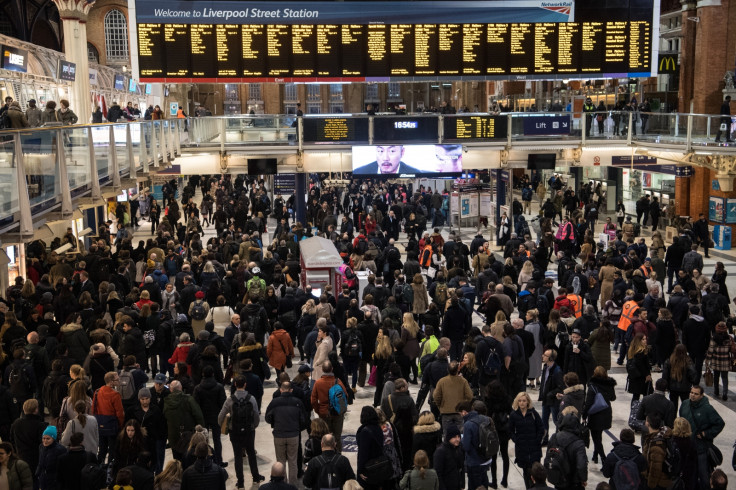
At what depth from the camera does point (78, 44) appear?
1167 inches

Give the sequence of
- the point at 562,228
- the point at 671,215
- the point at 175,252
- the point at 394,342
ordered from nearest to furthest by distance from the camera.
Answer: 1. the point at 394,342
2. the point at 175,252
3. the point at 562,228
4. the point at 671,215

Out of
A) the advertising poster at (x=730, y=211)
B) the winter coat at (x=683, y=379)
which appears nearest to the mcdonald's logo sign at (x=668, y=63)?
the advertising poster at (x=730, y=211)

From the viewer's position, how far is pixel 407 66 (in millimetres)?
26641

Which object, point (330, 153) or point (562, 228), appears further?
point (330, 153)

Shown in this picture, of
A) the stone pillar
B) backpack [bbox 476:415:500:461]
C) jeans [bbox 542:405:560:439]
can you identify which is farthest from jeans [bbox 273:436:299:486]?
the stone pillar

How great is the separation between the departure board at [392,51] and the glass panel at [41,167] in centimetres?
1371

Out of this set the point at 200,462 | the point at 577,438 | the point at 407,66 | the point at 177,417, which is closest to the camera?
the point at 200,462

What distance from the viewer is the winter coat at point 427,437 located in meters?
9.46

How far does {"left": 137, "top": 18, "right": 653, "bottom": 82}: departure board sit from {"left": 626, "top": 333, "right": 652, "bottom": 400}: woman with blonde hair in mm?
15847

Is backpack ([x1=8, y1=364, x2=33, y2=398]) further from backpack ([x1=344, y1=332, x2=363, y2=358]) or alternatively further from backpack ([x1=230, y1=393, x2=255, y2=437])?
backpack ([x1=344, y1=332, x2=363, y2=358])

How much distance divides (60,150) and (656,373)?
403 inches

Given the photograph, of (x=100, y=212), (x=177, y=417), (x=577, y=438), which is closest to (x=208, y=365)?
(x=177, y=417)

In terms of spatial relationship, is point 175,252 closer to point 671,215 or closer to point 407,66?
point 407,66

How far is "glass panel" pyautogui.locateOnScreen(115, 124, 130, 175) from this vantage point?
16.9 metres
